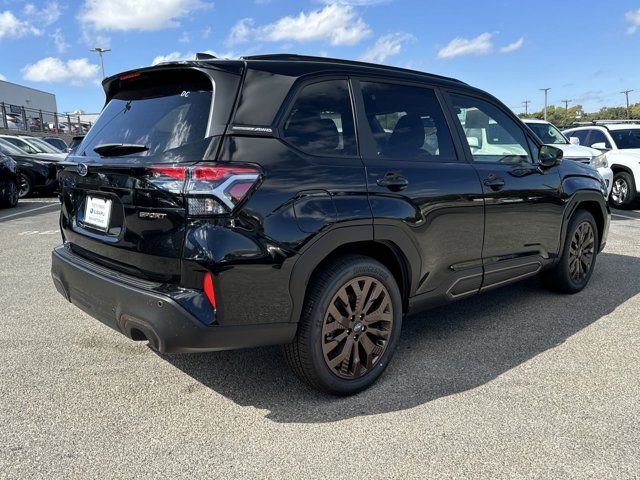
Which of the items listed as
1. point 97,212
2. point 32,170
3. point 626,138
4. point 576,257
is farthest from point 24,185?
point 626,138

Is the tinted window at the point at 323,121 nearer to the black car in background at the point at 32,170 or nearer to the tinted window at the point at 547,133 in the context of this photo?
the tinted window at the point at 547,133

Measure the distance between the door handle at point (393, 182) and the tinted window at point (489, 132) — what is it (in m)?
0.85

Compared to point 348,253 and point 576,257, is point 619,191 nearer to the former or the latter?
point 576,257

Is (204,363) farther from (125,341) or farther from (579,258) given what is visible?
(579,258)

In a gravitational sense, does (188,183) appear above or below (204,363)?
above

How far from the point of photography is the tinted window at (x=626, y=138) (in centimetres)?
1116

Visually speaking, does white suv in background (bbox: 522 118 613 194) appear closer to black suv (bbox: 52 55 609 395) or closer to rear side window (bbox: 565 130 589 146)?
rear side window (bbox: 565 130 589 146)

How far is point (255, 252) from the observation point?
2.40m

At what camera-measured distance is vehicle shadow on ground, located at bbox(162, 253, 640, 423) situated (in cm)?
287

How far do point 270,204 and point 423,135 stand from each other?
138cm

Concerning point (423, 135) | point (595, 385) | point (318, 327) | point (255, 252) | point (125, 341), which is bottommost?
point (595, 385)

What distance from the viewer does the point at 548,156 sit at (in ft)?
13.7

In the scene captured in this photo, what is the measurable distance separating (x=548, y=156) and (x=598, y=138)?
895 centimetres

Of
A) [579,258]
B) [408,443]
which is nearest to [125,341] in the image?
[408,443]
